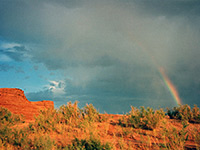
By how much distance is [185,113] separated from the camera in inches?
421

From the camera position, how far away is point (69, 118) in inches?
407

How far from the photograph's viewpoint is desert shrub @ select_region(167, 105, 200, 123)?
1032 centimetres

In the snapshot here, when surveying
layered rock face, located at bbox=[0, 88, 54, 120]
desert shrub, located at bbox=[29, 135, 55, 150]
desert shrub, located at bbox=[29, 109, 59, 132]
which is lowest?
desert shrub, located at bbox=[29, 135, 55, 150]

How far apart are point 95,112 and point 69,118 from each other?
1.71 m

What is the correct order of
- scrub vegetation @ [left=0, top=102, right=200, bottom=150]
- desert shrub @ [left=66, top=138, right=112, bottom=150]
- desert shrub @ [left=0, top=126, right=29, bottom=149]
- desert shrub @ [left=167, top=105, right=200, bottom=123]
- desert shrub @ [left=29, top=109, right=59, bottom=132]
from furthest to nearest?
desert shrub @ [left=167, top=105, right=200, bottom=123] → desert shrub @ [left=29, top=109, right=59, bottom=132] → desert shrub @ [left=0, top=126, right=29, bottom=149] → scrub vegetation @ [left=0, top=102, right=200, bottom=150] → desert shrub @ [left=66, top=138, right=112, bottom=150]

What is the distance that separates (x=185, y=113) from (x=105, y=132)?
19.5 feet

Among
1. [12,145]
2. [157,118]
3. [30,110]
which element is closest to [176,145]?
[157,118]

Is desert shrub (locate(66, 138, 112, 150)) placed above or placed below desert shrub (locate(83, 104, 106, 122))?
below

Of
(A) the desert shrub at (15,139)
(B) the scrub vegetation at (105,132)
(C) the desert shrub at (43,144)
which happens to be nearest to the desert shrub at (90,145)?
(B) the scrub vegetation at (105,132)

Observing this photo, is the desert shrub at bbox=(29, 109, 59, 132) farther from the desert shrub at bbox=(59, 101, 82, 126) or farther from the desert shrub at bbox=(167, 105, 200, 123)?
the desert shrub at bbox=(167, 105, 200, 123)

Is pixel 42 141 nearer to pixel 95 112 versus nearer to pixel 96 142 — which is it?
pixel 96 142

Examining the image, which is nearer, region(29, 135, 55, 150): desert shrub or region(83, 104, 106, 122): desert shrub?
region(29, 135, 55, 150): desert shrub

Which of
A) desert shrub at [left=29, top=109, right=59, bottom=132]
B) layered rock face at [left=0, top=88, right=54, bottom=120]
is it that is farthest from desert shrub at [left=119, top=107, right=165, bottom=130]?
layered rock face at [left=0, top=88, right=54, bottom=120]

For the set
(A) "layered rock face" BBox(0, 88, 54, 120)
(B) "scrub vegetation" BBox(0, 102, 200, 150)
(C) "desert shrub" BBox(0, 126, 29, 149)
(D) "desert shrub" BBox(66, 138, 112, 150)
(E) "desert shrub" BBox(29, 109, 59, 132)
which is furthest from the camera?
(A) "layered rock face" BBox(0, 88, 54, 120)
